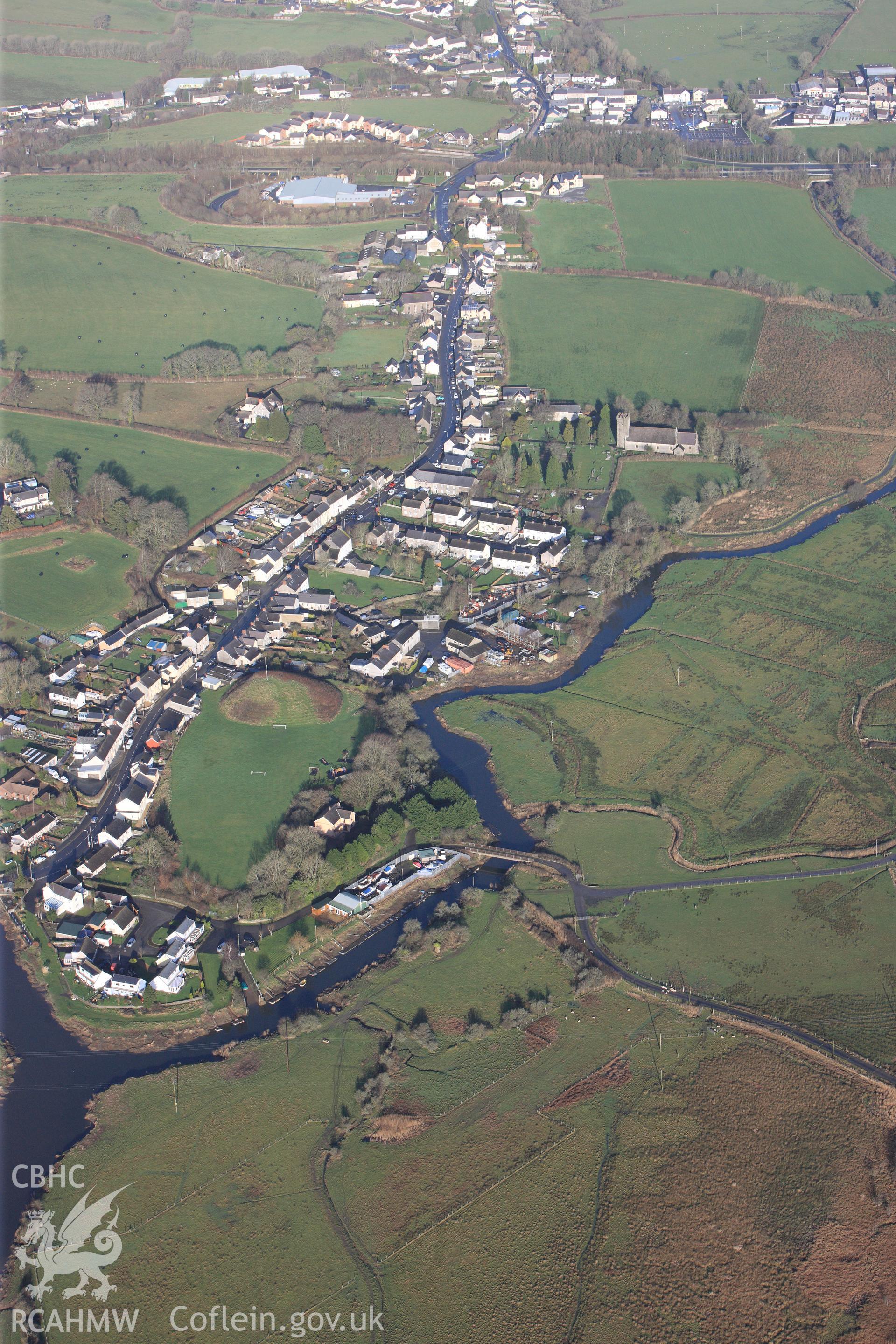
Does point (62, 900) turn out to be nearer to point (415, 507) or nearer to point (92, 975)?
point (92, 975)

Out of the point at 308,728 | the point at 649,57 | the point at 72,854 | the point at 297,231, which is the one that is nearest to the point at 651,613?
the point at 308,728

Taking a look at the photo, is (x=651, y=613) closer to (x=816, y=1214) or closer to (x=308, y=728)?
(x=308, y=728)

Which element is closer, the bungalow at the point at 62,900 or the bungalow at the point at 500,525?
the bungalow at the point at 62,900

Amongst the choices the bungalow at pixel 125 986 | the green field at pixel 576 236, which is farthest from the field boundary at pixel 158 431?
the bungalow at pixel 125 986

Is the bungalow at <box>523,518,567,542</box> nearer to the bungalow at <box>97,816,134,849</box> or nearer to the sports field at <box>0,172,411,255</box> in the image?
the bungalow at <box>97,816,134,849</box>

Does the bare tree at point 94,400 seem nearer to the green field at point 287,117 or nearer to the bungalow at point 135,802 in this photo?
the bungalow at point 135,802

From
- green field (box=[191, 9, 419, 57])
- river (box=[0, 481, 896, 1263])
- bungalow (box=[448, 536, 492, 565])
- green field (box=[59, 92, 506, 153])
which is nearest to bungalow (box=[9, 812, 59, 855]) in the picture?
river (box=[0, 481, 896, 1263])

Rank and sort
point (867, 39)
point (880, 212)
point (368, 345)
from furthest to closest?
point (867, 39) → point (880, 212) → point (368, 345)

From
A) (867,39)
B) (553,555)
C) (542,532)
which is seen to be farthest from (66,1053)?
(867,39)
